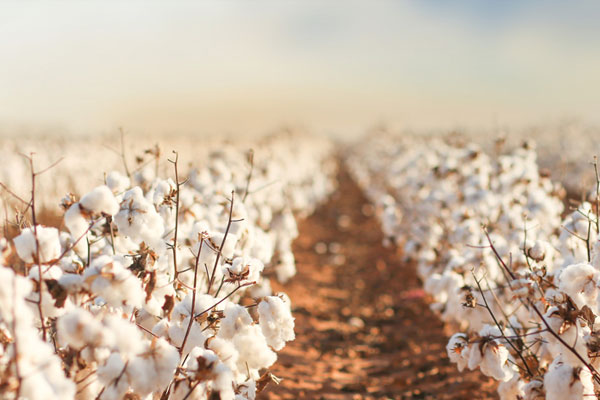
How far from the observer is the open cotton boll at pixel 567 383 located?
70.4 inches

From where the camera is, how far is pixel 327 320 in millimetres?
5668

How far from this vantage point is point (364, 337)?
5.21m

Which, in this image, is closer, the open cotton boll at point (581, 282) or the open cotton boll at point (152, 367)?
the open cotton boll at point (152, 367)

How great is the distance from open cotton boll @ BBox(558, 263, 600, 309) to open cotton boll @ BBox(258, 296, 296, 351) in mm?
1060

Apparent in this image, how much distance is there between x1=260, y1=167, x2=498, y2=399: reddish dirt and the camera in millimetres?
3822

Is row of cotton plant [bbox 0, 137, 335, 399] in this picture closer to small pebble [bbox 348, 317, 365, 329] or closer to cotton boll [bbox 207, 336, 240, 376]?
cotton boll [bbox 207, 336, 240, 376]

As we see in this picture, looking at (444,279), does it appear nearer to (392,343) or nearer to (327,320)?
(392,343)

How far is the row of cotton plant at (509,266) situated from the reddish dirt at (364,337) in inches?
19.0

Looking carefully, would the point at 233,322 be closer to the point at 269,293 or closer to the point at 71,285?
the point at 71,285

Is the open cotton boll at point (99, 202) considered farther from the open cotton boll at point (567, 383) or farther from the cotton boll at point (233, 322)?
the open cotton boll at point (567, 383)

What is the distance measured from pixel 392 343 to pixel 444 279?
57.0 inches

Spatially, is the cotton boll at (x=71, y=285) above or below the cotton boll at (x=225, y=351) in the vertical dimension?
above

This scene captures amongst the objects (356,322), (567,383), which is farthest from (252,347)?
(356,322)

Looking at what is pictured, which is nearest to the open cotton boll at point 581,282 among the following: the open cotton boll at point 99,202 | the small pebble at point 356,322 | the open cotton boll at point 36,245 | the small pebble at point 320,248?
the open cotton boll at point 99,202
